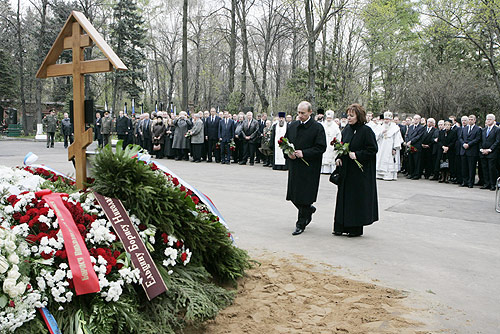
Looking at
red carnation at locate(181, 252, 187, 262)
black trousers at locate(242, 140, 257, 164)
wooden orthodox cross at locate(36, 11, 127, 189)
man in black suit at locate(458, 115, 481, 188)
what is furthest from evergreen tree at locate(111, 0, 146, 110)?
red carnation at locate(181, 252, 187, 262)

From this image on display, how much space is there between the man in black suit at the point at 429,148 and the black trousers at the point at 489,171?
71.8 inches

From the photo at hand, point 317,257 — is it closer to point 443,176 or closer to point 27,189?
point 27,189

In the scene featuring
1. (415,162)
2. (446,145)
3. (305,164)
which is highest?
(446,145)

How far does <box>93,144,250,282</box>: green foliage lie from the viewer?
3830mm

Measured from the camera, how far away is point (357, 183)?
700cm

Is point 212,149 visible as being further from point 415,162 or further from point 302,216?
point 302,216

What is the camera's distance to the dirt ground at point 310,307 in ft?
12.3

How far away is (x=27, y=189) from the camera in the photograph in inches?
158

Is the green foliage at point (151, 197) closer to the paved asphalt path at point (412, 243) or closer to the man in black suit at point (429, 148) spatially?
the paved asphalt path at point (412, 243)

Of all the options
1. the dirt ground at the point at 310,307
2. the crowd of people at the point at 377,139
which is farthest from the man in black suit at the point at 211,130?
the dirt ground at the point at 310,307

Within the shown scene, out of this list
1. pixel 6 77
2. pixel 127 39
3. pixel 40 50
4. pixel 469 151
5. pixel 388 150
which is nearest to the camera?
pixel 469 151

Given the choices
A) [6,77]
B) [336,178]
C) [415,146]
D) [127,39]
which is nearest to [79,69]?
[336,178]

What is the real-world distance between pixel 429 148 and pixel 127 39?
29.0 metres

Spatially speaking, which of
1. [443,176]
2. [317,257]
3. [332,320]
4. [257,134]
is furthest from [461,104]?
[332,320]
